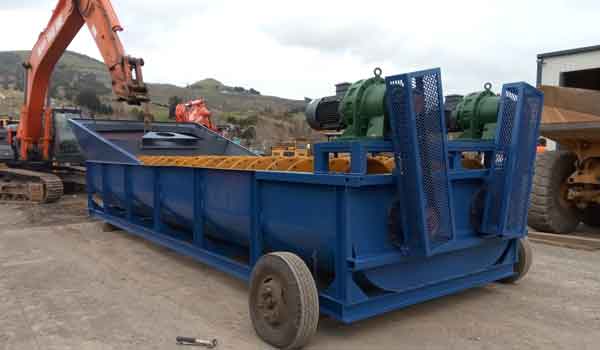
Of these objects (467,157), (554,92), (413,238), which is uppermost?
(554,92)

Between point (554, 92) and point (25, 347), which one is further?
point (554, 92)

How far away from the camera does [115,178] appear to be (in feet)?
22.7

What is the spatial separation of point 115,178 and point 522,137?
524cm

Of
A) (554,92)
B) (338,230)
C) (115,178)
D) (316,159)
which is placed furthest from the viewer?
(115,178)

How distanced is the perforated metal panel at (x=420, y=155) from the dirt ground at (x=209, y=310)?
30.0 inches

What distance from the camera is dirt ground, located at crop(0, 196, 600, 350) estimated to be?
11.4 feet

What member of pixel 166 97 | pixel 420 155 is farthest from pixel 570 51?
pixel 166 97

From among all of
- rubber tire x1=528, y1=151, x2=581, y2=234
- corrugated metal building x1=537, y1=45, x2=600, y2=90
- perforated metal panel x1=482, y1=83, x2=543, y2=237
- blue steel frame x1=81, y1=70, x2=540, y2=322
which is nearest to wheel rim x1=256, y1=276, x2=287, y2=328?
blue steel frame x1=81, y1=70, x2=540, y2=322

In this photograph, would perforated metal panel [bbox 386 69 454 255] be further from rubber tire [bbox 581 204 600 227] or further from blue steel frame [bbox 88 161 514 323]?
rubber tire [bbox 581 204 600 227]

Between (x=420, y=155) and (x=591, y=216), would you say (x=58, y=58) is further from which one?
(x=591, y=216)

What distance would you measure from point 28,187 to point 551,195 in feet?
34.0

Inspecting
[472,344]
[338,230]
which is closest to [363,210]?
[338,230]

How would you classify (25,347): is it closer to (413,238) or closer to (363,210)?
(363,210)

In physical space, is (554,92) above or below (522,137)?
above
